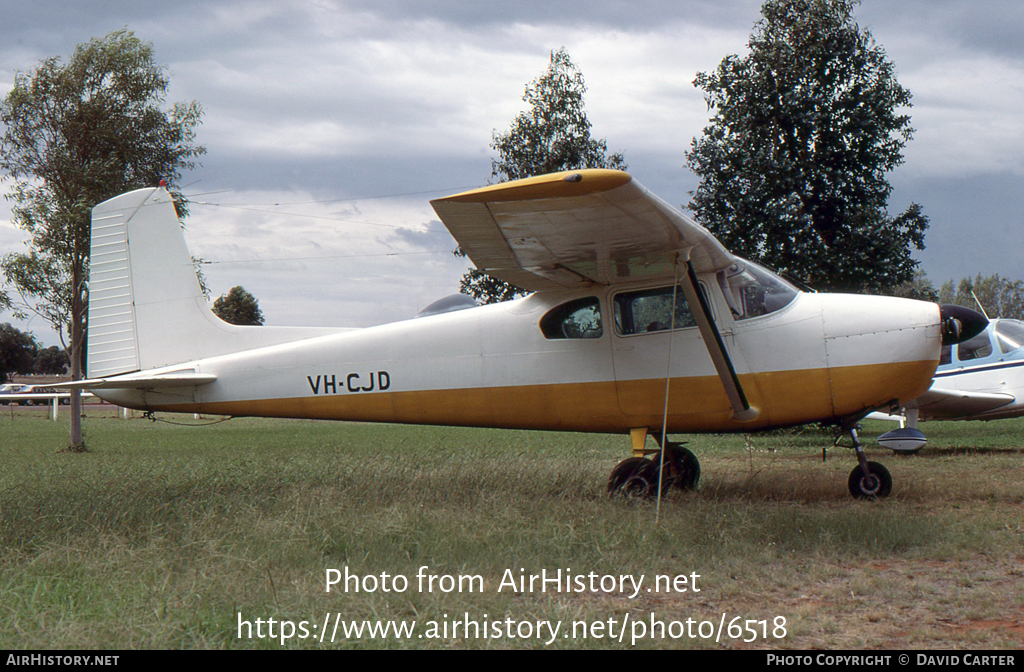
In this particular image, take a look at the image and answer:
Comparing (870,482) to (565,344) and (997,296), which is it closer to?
(565,344)

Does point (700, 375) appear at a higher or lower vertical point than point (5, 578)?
higher

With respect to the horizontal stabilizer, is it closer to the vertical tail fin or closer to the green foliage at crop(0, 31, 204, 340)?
the vertical tail fin

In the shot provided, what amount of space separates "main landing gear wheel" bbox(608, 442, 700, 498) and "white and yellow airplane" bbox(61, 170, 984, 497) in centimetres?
2

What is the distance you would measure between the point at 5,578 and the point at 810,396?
6338 millimetres

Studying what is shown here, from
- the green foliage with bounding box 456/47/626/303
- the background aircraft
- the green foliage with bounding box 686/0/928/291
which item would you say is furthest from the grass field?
the green foliage with bounding box 456/47/626/303

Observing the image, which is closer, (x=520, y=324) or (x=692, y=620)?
(x=692, y=620)

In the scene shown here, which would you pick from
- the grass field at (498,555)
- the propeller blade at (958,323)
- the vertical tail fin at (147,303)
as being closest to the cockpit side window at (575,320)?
the grass field at (498,555)

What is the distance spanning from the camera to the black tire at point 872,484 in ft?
23.0

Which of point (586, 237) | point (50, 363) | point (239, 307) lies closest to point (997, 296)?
point (239, 307)

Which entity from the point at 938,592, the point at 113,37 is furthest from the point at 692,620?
the point at 113,37

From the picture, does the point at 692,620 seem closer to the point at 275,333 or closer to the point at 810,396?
the point at 810,396

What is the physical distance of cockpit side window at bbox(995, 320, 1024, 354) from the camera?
1212 cm

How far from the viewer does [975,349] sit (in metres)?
12.5

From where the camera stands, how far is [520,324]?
7406 mm
